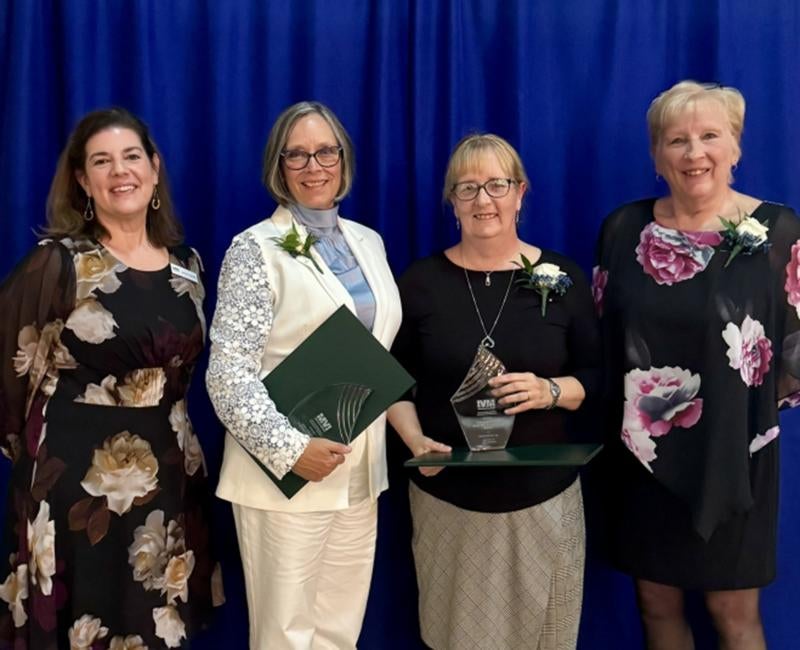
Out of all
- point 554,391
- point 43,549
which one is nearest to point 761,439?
point 554,391

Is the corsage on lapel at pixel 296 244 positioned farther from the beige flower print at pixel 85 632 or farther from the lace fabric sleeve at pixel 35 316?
the beige flower print at pixel 85 632

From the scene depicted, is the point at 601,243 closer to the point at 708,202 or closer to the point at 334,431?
the point at 708,202

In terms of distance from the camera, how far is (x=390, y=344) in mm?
1964

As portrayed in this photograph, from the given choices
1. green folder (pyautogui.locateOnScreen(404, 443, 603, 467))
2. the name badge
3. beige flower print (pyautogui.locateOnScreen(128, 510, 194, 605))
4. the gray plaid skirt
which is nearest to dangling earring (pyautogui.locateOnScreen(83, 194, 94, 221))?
the name badge

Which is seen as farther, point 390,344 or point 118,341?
point 390,344

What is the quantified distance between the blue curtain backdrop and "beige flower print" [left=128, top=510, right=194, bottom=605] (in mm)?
485

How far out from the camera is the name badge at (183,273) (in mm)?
1977

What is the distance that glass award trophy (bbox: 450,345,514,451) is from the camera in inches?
73.9

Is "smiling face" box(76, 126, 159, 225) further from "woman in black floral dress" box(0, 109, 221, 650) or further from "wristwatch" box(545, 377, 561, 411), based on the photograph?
"wristwatch" box(545, 377, 561, 411)

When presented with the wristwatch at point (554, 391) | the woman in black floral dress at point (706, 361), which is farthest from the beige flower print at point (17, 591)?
the woman in black floral dress at point (706, 361)

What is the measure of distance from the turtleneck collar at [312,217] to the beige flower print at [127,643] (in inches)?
41.0

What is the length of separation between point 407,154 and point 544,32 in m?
0.55

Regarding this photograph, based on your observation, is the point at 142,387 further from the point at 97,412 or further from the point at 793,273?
the point at 793,273

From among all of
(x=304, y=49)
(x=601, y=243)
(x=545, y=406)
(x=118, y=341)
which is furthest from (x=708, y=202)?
(x=118, y=341)
